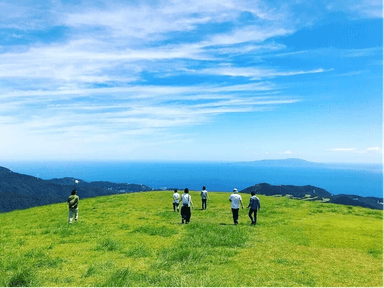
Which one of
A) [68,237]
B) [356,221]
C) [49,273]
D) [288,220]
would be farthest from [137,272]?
[356,221]

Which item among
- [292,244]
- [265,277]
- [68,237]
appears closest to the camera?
[265,277]

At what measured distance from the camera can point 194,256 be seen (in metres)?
14.1

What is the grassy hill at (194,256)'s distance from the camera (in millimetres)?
11445

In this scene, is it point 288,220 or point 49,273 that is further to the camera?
point 288,220

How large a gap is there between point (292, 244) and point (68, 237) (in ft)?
50.7

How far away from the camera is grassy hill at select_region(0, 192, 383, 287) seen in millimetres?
11445

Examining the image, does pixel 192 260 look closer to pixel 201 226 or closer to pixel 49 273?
pixel 49 273

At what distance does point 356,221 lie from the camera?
26734mm

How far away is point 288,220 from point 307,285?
1607cm

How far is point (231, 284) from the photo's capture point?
1094 cm

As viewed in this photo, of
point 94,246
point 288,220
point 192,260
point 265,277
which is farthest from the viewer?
point 288,220

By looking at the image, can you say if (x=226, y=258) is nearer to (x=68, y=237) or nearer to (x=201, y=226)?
(x=201, y=226)

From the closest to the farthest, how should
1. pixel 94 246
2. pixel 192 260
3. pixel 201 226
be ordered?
pixel 192 260 < pixel 94 246 < pixel 201 226

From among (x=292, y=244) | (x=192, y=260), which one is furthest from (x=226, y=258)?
(x=292, y=244)
